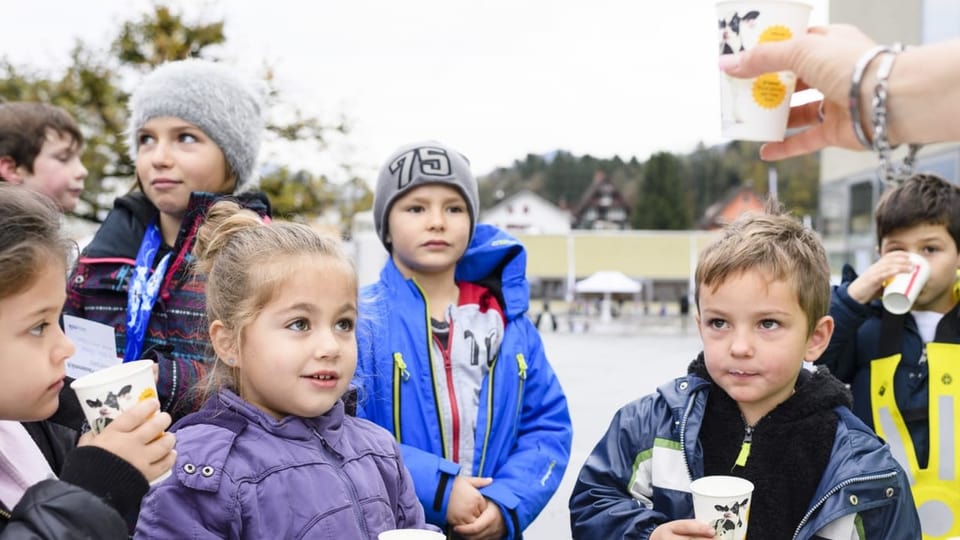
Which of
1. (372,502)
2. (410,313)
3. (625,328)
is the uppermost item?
(410,313)

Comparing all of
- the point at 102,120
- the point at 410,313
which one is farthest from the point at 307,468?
the point at 102,120

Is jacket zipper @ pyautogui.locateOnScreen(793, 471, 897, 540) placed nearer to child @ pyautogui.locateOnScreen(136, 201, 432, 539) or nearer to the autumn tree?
child @ pyautogui.locateOnScreen(136, 201, 432, 539)

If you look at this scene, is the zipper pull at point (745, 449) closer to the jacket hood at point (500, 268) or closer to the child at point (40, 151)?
the jacket hood at point (500, 268)

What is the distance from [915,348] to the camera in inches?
114

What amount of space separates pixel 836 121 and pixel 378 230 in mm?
1648

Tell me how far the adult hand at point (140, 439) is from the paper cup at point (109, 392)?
2 centimetres

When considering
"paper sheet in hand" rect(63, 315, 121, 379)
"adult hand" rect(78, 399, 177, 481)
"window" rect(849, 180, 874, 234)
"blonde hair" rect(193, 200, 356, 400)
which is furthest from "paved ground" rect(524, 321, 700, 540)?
"window" rect(849, 180, 874, 234)

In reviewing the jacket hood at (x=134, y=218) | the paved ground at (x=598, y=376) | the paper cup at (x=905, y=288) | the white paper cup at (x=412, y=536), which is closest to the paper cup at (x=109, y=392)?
the white paper cup at (x=412, y=536)

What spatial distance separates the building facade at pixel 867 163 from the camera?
1006cm

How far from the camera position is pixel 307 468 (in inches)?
71.9

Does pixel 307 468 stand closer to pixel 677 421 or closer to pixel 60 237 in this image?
pixel 60 237

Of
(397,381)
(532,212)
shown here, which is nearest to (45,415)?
(397,381)

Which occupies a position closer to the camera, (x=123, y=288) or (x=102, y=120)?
(x=123, y=288)

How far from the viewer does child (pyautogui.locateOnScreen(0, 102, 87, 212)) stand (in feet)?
12.3
